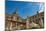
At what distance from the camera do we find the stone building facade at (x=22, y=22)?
3.37 ft

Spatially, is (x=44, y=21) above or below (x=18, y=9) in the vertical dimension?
below

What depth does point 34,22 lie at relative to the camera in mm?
1066

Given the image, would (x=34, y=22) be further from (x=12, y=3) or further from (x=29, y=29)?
(x=12, y=3)

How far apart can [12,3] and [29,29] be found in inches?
13.7

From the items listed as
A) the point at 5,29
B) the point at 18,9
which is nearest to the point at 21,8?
the point at 18,9

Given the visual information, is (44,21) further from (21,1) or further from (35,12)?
(21,1)

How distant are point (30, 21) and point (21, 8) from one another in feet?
0.59

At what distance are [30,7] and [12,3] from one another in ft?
0.68

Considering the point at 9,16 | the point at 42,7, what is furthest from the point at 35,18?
the point at 9,16

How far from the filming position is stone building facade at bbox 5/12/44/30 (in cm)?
103

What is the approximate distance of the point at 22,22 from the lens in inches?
41.4

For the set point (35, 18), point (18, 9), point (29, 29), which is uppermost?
point (18, 9)

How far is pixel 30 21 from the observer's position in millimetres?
1063

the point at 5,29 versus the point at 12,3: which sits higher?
the point at 12,3
